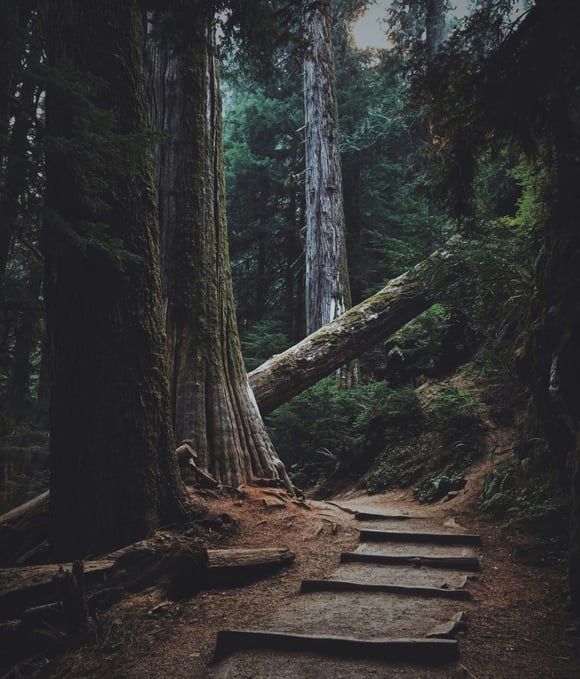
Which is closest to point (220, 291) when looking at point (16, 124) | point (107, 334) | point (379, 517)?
point (107, 334)

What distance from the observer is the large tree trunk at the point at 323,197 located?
12047 mm

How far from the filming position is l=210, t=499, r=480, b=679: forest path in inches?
109

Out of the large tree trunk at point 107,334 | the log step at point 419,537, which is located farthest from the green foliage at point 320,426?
the large tree trunk at point 107,334

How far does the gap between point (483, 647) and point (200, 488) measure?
3.48 m

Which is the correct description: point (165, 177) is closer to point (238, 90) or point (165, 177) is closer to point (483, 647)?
point (483, 647)

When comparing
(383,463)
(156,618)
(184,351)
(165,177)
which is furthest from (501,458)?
(165,177)

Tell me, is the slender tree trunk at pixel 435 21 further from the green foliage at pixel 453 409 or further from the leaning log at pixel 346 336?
the green foliage at pixel 453 409

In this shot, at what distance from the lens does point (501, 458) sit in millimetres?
6875

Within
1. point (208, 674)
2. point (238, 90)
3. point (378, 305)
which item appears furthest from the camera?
point (238, 90)

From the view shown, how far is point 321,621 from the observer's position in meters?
3.31

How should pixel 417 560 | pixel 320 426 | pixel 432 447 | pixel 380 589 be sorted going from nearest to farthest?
pixel 380 589
pixel 417 560
pixel 432 447
pixel 320 426

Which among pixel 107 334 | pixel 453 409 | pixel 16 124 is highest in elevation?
pixel 16 124

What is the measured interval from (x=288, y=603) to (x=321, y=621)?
52 cm

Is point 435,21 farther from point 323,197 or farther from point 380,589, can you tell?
point 380,589
